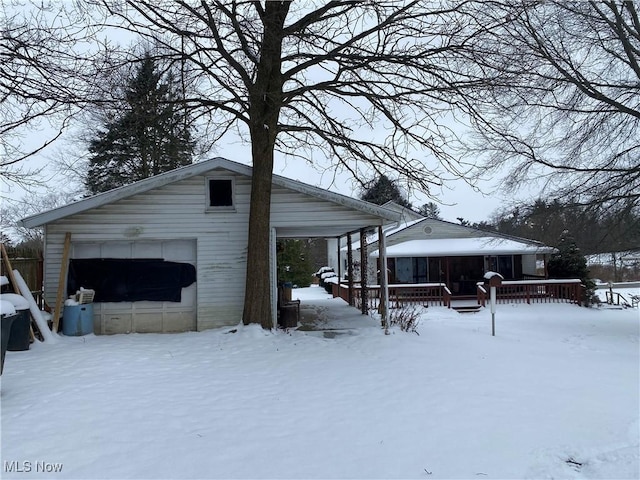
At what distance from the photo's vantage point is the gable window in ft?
37.1

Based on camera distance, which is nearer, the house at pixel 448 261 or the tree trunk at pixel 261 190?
the tree trunk at pixel 261 190

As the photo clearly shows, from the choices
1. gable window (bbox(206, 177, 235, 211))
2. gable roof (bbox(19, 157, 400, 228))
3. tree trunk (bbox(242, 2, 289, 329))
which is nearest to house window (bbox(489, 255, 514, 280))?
gable roof (bbox(19, 157, 400, 228))

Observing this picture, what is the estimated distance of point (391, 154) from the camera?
436 inches

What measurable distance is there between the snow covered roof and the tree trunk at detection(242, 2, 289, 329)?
41.4ft

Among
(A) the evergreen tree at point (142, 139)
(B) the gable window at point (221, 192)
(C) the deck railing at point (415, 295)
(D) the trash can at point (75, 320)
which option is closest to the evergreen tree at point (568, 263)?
(C) the deck railing at point (415, 295)

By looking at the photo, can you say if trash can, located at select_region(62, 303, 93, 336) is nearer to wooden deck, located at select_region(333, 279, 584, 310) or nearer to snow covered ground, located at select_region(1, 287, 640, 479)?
snow covered ground, located at select_region(1, 287, 640, 479)

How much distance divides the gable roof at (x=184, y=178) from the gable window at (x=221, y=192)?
13.3 inches

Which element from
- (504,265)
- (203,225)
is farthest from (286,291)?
(504,265)

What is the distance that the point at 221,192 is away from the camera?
37.3 ft

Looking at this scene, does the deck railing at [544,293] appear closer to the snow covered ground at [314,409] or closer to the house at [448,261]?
the house at [448,261]

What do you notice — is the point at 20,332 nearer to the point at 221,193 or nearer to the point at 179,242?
the point at 179,242

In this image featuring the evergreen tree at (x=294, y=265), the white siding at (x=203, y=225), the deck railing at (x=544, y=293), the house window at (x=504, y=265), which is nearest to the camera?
the white siding at (x=203, y=225)

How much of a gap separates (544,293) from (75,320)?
61.4 feet

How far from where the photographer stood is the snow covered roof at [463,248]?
22331 mm
